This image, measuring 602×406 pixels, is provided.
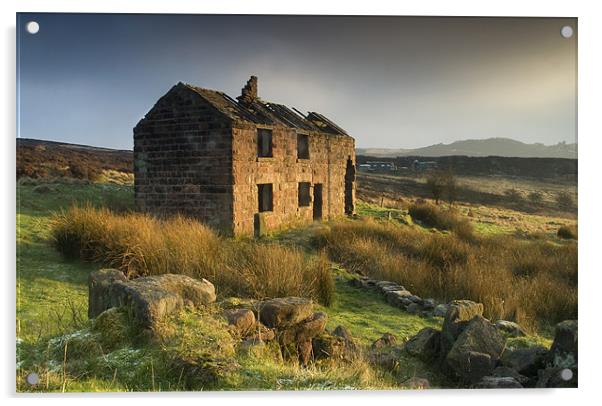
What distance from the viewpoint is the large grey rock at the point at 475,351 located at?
4.53 m

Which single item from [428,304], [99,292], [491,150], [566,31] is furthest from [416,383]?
[566,31]

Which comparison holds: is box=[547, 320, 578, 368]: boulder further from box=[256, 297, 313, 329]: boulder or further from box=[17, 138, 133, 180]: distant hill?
box=[17, 138, 133, 180]: distant hill

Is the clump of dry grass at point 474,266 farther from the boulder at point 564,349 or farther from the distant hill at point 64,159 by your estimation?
the distant hill at point 64,159

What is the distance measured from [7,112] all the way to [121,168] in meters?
4.15

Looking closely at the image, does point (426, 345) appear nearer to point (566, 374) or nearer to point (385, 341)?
point (385, 341)

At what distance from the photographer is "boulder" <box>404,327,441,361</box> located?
16.1 feet

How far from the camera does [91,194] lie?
8.38 m

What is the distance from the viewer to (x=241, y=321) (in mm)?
4449

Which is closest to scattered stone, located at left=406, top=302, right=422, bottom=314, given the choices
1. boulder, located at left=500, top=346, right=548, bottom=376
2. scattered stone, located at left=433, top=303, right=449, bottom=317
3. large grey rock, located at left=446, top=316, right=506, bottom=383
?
scattered stone, located at left=433, top=303, right=449, bottom=317

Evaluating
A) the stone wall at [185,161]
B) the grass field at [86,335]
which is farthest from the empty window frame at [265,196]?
the grass field at [86,335]

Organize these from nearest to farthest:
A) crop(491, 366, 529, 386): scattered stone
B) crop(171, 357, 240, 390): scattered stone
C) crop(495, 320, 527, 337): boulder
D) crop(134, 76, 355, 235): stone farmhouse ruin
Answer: crop(171, 357, 240, 390): scattered stone, crop(491, 366, 529, 386): scattered stone, crop(495, 320, 527, 337): boulder, crop(134, 76, 355, 235): stone farmhouse ruin

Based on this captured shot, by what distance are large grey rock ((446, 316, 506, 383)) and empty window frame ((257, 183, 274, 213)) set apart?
6419 mm

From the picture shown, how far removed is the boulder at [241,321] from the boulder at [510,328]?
9.71ft
